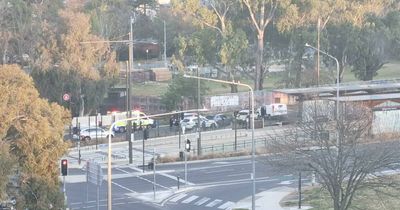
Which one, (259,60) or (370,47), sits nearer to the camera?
(259,60)

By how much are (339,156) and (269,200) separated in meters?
11.1

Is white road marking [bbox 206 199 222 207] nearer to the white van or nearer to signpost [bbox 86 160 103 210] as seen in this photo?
signpost [bbox 86 160 103 210]

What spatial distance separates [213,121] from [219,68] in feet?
61.3

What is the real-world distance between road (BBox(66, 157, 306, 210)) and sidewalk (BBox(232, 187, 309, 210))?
0.65m

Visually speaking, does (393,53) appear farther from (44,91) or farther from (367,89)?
(44,91)

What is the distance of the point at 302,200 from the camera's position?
43156mm

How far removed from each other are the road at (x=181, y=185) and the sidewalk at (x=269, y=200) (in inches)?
25.7

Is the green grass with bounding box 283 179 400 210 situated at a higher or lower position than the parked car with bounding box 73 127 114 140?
lower

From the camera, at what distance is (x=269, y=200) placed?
44.3 m

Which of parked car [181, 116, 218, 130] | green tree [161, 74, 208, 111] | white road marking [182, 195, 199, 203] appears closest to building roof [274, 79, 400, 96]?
parked car [181, 116, 218, 130]

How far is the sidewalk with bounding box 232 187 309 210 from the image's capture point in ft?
139

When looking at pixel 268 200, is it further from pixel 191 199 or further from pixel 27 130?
pixel 27 130

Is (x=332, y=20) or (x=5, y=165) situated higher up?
(x=332, y=20)

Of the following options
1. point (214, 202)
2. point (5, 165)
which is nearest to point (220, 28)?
point (214, 202)
